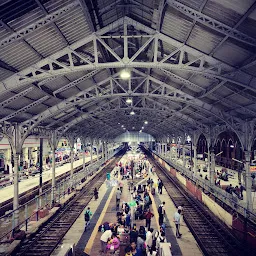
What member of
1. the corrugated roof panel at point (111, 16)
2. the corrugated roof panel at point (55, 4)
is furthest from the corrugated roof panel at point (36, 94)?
the corrugated roof panel at point (55, 4)

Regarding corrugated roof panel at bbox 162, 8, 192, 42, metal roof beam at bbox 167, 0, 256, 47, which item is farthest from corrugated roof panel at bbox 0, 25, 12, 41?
corrugated roof panel at bbox 162, 8, 192, 42

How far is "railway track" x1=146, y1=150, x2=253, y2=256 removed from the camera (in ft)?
39.6

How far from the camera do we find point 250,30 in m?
8.38

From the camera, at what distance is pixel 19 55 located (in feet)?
31.9

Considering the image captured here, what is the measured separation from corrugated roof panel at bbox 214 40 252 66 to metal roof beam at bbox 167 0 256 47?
34.6 inches

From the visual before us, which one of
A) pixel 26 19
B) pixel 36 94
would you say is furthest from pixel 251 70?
pixel 36 94

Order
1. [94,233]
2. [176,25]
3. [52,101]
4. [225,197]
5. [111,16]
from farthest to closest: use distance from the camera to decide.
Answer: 1. [225,197]
2. [52,101]
3. [94,233]
4. [111,16]
5. [176,25]

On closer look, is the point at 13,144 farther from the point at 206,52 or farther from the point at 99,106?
the point at 206,52

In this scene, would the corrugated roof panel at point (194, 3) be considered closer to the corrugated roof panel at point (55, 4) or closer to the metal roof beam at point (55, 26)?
the corrugated roof panel at point (55, 4)

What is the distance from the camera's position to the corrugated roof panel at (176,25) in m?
9.48

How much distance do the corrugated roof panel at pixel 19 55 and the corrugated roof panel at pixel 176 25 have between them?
219 inches

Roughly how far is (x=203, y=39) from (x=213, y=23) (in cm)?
148

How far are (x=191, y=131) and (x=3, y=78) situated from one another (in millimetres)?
24482

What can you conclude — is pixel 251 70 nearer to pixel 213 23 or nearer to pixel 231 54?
pixel 231 54
